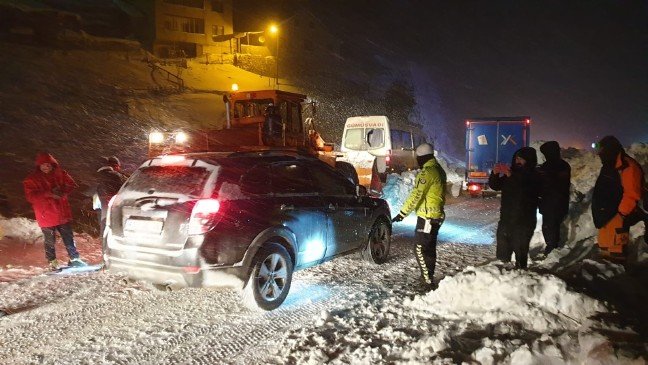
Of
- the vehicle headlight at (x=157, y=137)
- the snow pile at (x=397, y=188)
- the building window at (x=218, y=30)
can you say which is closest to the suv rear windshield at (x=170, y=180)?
the vehicle headlight at (x=157, y=137)

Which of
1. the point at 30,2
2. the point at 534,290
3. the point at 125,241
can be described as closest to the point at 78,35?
the point at 30,2

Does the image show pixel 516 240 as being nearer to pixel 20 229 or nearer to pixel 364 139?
pixel 20 229

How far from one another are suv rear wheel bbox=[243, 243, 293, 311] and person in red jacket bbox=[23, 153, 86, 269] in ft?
12.4

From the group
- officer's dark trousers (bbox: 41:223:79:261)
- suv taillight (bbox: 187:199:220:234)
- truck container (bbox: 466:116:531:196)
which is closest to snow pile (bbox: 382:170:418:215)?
truck container (bbox: 466:116:531:196)

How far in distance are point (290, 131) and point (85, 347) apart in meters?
7.95

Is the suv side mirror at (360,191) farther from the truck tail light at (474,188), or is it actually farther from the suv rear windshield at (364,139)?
the truck tail light at (474,188)

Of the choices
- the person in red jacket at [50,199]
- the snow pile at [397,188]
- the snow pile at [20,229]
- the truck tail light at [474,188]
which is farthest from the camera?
the truck tail light at [474,188]

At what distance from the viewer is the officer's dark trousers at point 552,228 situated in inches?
240

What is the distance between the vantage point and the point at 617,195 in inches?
185

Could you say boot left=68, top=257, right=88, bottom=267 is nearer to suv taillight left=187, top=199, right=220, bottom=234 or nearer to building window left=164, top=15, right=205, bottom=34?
suv taillight left=187, top=199, right=220, bottom=234

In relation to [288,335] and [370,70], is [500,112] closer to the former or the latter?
[370,70]

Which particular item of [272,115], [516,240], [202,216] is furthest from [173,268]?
[272,115]

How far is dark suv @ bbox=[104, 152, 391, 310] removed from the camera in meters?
4.12

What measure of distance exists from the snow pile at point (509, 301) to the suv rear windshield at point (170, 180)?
2694mm
